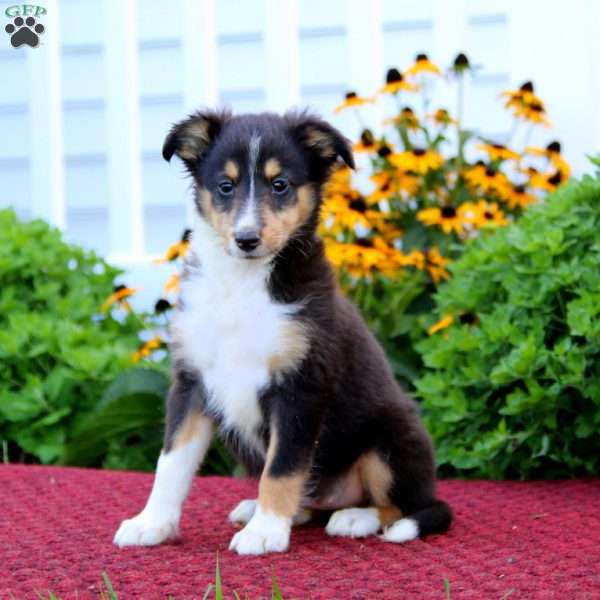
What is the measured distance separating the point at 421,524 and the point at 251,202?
1.19 meters

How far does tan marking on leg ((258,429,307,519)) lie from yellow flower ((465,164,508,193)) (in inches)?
119

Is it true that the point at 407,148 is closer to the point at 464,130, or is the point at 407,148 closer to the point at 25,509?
the point at 464,130

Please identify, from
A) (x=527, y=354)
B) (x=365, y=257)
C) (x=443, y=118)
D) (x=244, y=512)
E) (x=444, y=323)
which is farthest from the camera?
(x=443, y=118)

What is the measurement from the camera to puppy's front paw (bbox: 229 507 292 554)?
3473 millimetres

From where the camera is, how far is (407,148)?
6.57 meters

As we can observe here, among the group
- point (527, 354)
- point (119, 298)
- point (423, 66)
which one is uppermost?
point (423, 66)

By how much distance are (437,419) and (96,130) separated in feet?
11.4

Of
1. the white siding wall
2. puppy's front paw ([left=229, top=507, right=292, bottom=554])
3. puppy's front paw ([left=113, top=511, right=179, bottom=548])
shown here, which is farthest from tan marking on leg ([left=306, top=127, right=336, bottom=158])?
the white siding wall

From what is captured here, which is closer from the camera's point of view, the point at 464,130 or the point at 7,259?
the point at 7,259

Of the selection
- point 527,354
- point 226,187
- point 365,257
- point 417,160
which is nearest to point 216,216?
point 226,187

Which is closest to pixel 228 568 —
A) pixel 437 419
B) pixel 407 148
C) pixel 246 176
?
pixel 246 176

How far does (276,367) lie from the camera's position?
3635 mm

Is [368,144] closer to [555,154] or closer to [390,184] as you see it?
[390,184]

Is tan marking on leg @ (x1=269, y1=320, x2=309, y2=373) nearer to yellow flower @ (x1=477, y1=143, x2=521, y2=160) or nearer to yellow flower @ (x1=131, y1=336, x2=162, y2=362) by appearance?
yellow flower @ (x1=131, y1=336, x2=162, y2=362)
